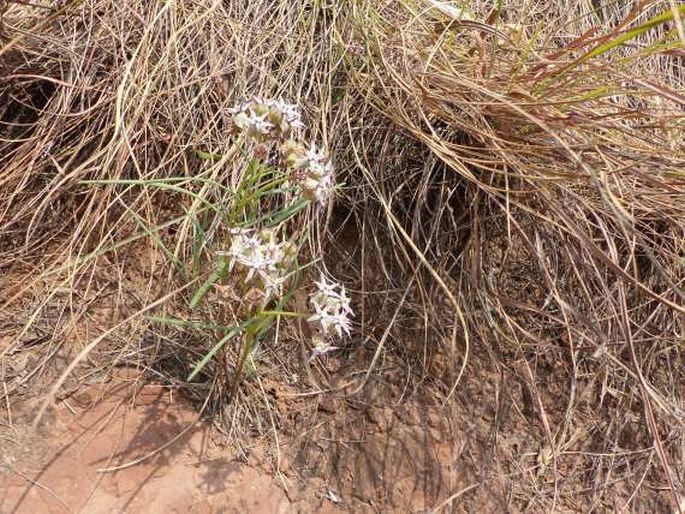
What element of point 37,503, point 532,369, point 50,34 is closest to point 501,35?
point 532,369

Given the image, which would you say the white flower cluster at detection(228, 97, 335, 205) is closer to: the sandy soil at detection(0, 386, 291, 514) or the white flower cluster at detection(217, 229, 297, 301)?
the white flower cluster at detection(217, 229, 297, 301)

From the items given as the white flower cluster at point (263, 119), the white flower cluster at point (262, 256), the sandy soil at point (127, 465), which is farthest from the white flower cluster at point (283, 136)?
the sandy soil at point (127, 465)

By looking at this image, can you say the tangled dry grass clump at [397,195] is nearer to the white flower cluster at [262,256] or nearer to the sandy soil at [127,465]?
the sandy soil at [127,465]

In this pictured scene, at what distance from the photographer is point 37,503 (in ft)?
3.49

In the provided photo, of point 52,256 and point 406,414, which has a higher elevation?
point 52,256

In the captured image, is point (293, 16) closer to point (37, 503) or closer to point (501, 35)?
point (501, 35)

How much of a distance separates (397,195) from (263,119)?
0.51m

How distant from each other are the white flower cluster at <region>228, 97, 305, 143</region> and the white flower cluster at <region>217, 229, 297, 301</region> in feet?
0.53

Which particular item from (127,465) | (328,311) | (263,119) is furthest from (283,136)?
(127,465)

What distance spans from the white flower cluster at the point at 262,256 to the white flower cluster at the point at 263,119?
160 mm

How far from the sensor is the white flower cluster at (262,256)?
0.99m

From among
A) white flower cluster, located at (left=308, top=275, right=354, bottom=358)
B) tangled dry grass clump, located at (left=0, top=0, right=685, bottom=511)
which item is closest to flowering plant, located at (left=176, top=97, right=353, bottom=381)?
white flower cluster, located at (left=308, top=275, right=354, bottom=358)

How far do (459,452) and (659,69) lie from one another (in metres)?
1.20

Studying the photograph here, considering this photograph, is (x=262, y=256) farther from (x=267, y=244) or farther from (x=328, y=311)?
(x=328, y=311)
